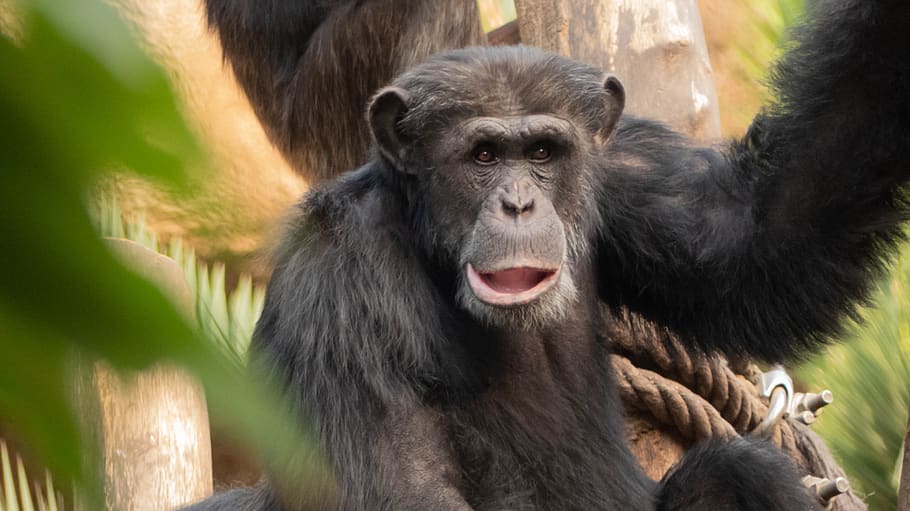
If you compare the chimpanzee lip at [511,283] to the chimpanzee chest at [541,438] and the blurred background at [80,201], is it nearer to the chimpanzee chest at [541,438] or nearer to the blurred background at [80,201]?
the chimpanzee chest at [541,438]

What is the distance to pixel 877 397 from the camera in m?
8.59

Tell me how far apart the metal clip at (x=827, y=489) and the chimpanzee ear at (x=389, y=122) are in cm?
170

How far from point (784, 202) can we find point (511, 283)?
2.81ft

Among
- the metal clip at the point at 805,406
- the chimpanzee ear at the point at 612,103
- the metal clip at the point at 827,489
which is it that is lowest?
the metal clip at the point at 827,489

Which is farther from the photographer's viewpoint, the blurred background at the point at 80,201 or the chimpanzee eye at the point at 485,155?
the chimpanzee eye at the point at 485,155

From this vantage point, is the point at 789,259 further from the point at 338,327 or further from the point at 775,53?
the point at 338,327

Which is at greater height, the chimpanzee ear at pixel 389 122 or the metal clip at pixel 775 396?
the chimpanzee ear at pixel 389 122

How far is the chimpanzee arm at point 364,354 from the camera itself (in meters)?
3.12

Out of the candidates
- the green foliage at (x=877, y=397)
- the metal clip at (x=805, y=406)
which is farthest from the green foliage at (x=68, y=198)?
the green foliage at (x=877, y=397)

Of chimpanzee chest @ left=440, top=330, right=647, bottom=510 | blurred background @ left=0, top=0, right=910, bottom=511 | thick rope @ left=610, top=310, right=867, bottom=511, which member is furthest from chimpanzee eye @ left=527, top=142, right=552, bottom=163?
blurred background @ left=0, top=0, right=910, bottom=511

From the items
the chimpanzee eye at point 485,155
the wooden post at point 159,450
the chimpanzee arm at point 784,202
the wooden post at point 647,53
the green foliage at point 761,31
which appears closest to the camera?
the chimpanzee arm at point 784,202

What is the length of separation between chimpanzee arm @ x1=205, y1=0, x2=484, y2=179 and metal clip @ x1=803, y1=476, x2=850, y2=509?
8.29 feet

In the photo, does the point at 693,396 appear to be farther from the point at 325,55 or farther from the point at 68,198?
the point at 68,198

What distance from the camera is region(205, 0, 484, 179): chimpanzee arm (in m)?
5.34
